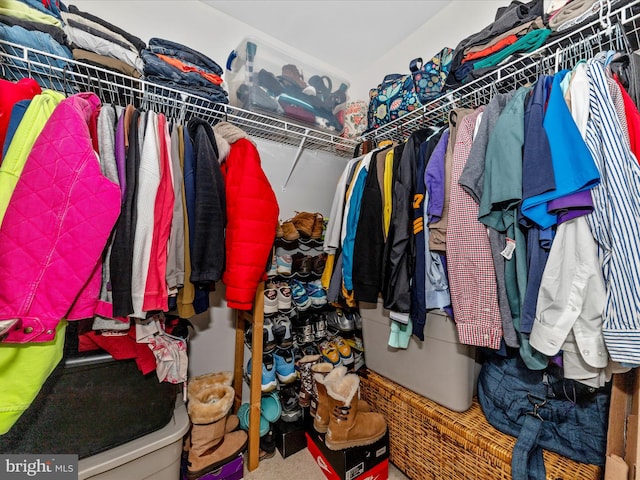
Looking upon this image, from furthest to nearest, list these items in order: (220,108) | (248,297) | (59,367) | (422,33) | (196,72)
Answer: (422,33)
(220,108)
(196,72)
(248,297)
(59,367)

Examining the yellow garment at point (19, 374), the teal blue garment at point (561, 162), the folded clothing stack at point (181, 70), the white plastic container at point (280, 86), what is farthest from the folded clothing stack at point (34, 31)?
the teal blue garment at point (561, 162)

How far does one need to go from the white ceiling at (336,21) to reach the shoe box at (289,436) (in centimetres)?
229

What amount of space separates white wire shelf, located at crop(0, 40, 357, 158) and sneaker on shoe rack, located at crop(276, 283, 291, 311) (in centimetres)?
88

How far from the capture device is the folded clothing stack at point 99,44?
0.92 metres

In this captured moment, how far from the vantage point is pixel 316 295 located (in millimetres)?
1491

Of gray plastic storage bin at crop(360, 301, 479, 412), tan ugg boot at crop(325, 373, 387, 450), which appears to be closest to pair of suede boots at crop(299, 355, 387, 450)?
tan ugg boot at crop(325, 373, 387, 450)

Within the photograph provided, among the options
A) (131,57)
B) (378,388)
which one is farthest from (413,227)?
(131,57)

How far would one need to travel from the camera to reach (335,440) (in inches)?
42.6

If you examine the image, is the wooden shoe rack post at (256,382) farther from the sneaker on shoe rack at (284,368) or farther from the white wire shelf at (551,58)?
the white wire shelf at (551,58)

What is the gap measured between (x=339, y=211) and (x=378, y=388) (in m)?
0.91

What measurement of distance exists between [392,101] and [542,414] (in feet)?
5.05

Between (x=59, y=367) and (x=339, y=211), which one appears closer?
(x=59, y=367)

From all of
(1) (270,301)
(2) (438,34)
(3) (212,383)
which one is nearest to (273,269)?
(1) (270,301)

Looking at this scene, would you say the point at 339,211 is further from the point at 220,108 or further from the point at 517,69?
the point at 517,69
